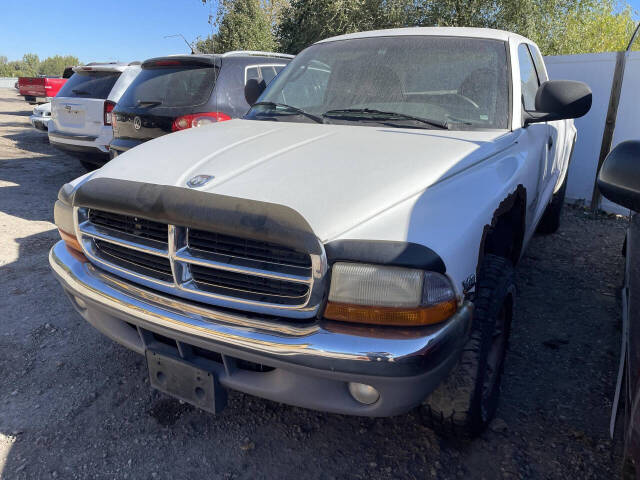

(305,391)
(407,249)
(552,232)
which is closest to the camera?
(407,249)

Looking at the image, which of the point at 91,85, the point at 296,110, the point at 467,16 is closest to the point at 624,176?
the point at 296,110

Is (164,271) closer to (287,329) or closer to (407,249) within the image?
(287,329)

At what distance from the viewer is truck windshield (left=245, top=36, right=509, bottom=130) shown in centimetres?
278

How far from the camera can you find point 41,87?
1688 centimetres

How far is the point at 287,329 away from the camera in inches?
67.2

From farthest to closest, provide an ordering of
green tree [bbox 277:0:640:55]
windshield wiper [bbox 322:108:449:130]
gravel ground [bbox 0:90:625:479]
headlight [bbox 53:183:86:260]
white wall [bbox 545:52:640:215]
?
1. green tree [bbox 277:0:640:55]
2. white wall [bbox 545:52:640:215]
3. windshield wiper [bbox 322:108:449:130]
4. headlight [bbox 53:183:86:260]
5. gravel ground [bbox 0:90:625:479]

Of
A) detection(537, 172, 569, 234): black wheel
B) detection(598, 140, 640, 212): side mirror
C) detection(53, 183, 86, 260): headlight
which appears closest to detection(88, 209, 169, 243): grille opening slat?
detection(53, 183, 86, 260): headlight

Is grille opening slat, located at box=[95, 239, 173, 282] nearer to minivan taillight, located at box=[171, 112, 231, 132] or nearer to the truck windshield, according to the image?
the truck windshield

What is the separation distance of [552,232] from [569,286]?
1.60m

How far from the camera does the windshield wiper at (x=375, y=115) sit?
2.70m

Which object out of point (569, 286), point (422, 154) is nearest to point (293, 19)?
point (569, 286)

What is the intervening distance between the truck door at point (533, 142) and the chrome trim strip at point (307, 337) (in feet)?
5.00

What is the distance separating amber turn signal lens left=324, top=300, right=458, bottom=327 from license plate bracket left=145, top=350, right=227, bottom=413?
588 millimetres

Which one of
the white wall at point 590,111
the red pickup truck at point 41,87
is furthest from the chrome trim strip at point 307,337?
the red pickup truck at point 41,87
